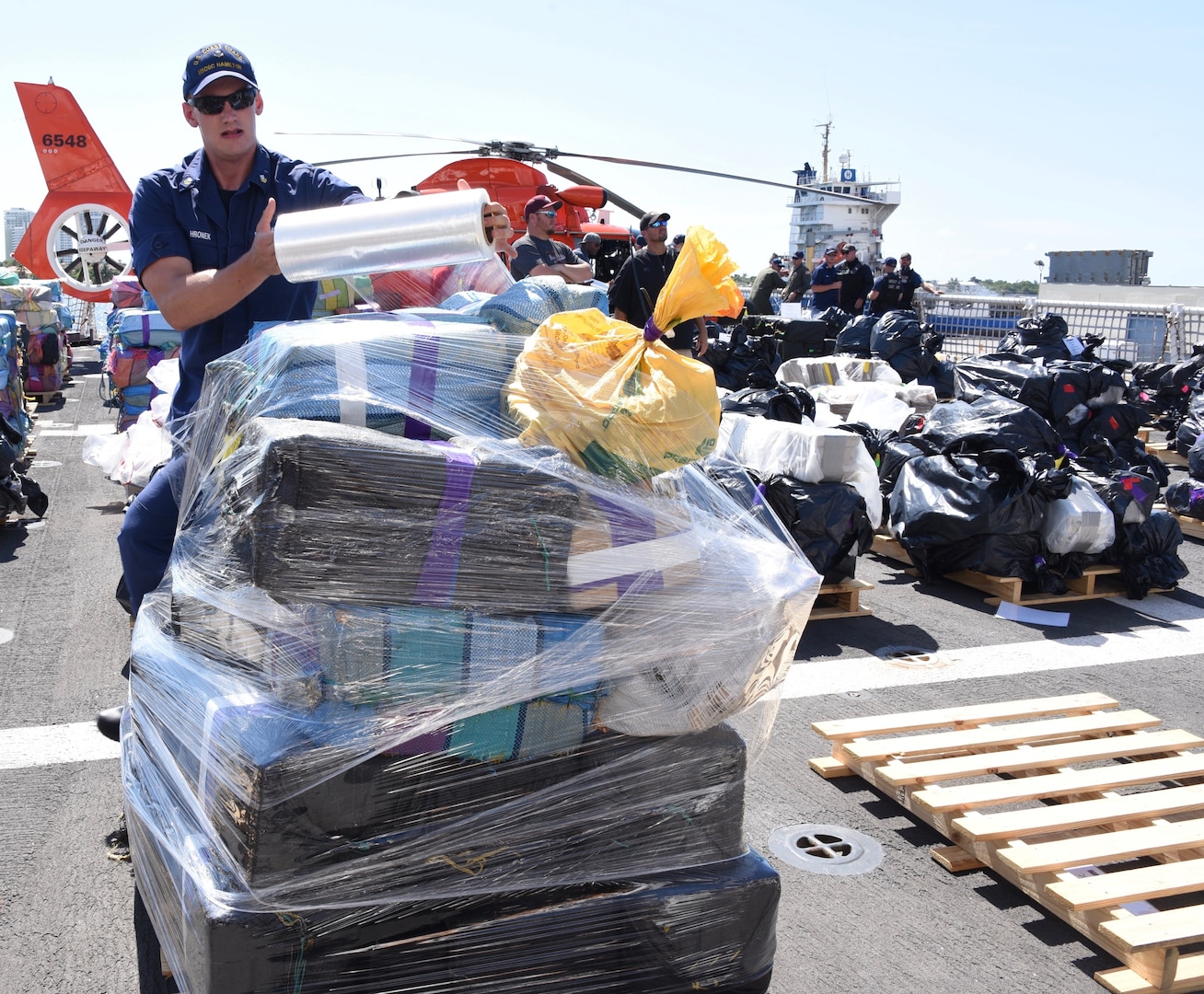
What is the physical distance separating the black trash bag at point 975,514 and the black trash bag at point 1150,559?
62 cm

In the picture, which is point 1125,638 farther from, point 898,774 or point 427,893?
point 427,893

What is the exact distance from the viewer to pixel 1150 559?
583 cm

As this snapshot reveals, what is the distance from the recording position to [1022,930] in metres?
2.69

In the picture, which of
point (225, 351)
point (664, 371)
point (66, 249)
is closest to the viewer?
point (664, 371)

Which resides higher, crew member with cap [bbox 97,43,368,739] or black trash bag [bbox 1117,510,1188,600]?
crew member with cap [bbox 97,43,368,739]

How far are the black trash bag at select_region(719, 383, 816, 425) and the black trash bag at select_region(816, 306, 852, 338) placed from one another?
616cm

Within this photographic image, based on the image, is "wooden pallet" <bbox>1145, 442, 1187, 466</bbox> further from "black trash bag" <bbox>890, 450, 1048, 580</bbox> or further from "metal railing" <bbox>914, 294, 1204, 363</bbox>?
"black trash bag" <bbox>890, 450, 1048, 580</bbox>

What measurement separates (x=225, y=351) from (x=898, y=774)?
2.47 meters

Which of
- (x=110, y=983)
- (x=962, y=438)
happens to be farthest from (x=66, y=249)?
(x=110, y=983)

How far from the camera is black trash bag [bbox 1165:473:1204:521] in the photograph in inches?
283

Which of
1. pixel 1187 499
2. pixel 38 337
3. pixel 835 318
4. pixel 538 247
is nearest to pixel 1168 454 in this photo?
pixel 1187 499

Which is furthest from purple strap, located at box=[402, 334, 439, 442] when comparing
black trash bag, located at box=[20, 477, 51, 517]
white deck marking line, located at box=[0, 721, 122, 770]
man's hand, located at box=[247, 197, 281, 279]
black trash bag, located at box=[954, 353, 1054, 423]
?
black trash bag, located at box=[954, 353, 1054, 423]

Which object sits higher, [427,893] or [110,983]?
[427,893]

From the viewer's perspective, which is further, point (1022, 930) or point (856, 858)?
point (856, 858)
